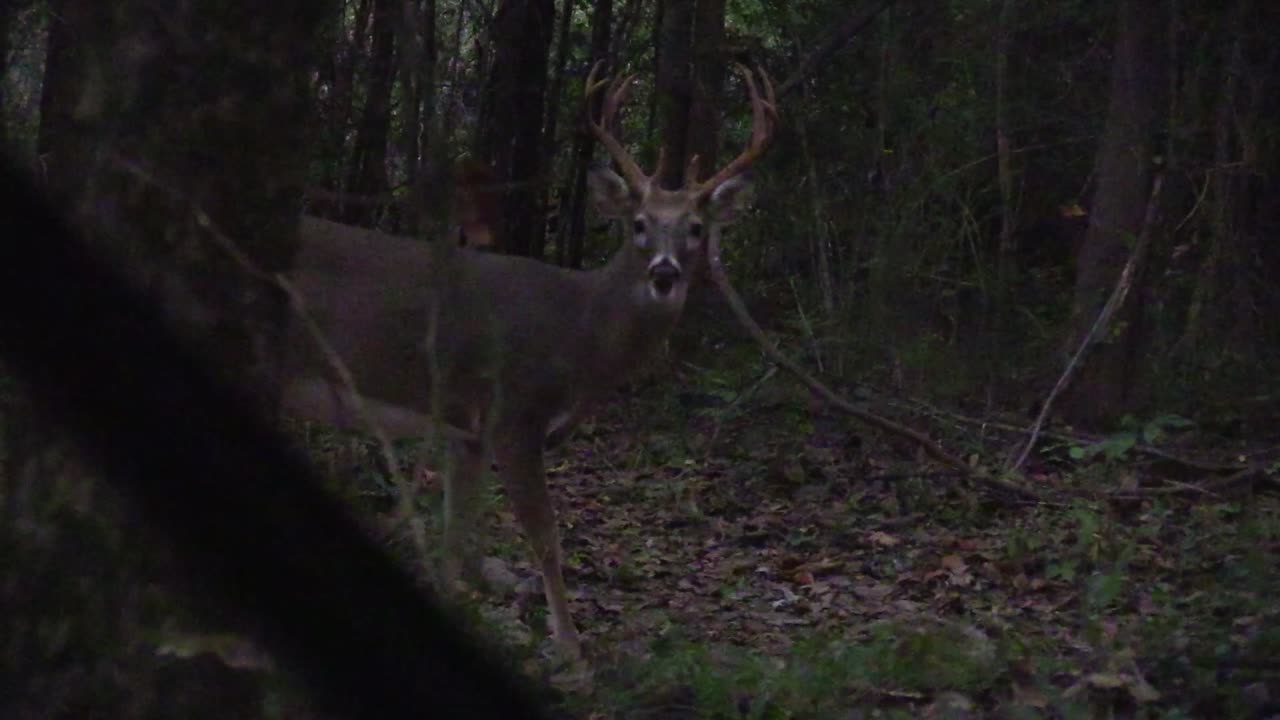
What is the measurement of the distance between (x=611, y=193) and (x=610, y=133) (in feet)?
1.24

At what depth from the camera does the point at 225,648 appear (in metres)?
2.38

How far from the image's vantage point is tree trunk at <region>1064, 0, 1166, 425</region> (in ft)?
30.0

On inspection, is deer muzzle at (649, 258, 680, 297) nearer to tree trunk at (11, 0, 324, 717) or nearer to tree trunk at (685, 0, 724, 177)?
tree trunk at (685, 0, 724, 177)

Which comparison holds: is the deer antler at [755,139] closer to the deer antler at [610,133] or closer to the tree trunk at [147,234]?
the deer antler at [610,133]

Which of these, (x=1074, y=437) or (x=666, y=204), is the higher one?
(x=666, y=204)

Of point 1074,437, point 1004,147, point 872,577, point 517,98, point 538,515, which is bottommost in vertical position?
point 872,577

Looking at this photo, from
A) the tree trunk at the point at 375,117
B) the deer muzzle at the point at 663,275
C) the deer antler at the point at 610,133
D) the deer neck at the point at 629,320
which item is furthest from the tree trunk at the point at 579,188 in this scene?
the deer muzzle at the point at 663,275

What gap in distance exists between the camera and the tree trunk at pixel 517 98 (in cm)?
1128

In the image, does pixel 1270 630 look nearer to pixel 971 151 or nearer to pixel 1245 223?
pixel 1245 223

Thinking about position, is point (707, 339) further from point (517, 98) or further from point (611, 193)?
point (611, 193)

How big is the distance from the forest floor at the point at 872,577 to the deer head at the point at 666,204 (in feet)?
3.80

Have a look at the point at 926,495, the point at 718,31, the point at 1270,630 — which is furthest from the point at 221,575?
the point at 718,31

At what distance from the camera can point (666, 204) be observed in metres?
7.87

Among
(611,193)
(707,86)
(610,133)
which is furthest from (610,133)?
(707,86)
